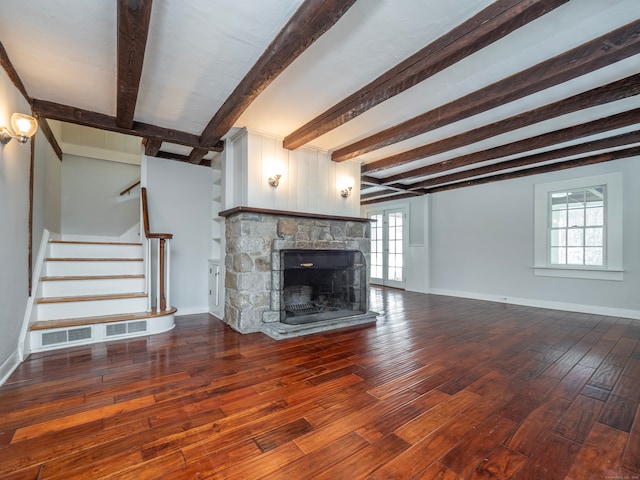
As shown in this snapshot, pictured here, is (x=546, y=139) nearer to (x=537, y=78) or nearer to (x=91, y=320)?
(x=537, y=78)

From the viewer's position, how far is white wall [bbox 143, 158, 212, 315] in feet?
13.6

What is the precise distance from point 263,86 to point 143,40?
82 centimetres

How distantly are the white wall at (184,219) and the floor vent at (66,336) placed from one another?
4.20 ft

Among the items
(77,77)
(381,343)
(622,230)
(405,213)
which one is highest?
(77,77)

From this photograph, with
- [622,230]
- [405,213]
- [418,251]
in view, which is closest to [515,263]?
[622,230]

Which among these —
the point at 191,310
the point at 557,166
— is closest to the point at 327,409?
the point at 191,310

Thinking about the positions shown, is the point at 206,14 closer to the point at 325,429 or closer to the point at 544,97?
the point at 325,429

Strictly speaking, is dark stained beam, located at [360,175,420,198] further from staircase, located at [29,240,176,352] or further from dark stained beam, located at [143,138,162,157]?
staircase, located at [29,240,176,352]

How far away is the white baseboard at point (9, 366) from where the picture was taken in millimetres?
2144

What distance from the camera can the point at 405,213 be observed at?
7.20 metres

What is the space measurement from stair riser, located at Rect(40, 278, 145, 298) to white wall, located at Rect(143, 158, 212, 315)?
627 mm

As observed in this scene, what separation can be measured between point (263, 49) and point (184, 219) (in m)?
2.94

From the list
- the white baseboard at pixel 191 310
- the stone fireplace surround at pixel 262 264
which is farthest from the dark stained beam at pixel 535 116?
the white baseboard at pixel 191 310

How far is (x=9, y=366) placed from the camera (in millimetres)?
2271
